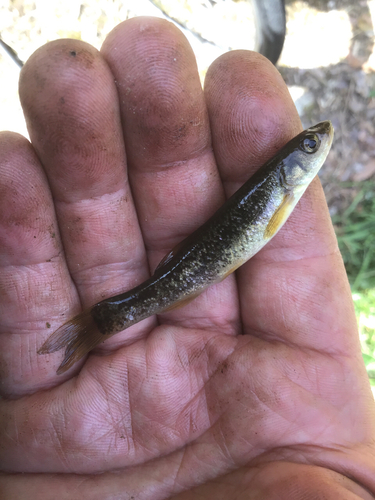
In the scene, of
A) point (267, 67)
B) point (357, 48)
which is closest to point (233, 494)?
point (267, 67)

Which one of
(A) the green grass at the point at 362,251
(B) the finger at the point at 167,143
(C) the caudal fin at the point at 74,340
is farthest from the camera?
(A) the green grass at the point at 362,251

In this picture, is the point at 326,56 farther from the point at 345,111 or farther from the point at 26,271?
the point at 26,271

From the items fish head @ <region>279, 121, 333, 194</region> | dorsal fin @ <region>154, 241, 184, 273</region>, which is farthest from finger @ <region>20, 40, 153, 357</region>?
fish head @ <region>279, 121, 333, 194</region>

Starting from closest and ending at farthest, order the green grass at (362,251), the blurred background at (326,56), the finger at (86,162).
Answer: the finger at (86,162) < the green grass at (362,251) < the blurred background at (326,56)

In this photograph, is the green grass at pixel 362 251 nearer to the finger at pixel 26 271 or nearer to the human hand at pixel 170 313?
the human hand at pixel 170 313

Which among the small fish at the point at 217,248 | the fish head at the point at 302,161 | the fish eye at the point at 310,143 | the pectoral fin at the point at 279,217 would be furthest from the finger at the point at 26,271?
the fish eye at the point at 310,143

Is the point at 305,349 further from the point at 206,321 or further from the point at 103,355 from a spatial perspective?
the point at 103,355

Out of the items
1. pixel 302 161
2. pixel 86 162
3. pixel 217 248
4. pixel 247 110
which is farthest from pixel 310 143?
pixel 86 162
